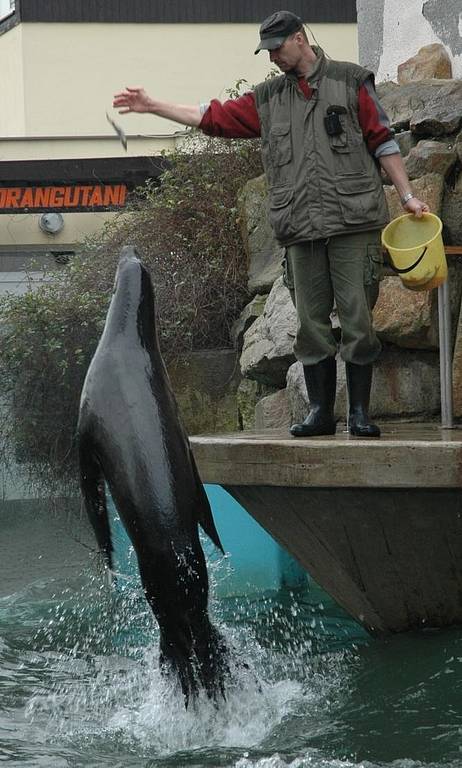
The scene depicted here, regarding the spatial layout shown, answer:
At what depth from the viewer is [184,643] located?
16.0ft

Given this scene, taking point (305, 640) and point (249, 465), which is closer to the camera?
point (249, 465)

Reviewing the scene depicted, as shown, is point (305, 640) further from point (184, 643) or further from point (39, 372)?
point (39, 372)

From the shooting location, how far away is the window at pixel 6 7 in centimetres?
2195

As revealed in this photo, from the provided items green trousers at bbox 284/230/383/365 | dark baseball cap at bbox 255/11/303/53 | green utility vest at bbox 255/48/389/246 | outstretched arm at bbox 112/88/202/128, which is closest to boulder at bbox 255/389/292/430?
green trousers at bbox 284/230/383/365

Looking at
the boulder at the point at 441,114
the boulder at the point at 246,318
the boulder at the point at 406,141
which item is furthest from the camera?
the boulder at the point at 246,318

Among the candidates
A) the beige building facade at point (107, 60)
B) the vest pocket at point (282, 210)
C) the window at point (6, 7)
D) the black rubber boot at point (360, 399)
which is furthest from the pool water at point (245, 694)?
the window at point (6, 7)

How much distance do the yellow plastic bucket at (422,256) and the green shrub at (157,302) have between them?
469 cm

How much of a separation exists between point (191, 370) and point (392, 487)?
17.5 ft

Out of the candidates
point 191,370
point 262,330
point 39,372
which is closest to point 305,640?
point 262,330

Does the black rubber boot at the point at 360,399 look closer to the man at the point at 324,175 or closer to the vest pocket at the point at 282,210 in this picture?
the man at the point at 324,175

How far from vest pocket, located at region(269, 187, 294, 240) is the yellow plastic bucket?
1.48ft

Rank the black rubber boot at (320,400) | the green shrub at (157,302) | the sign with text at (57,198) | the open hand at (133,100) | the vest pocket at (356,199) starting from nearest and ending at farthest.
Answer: the open hand at (133,100)
the vest pocket at (356,199)
the black rubber boot at (320,400)
the green shrub at (157,302)
the sign with text at (57,198)

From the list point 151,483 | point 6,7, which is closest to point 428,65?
point 151,483

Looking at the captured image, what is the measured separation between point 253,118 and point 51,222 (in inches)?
490
